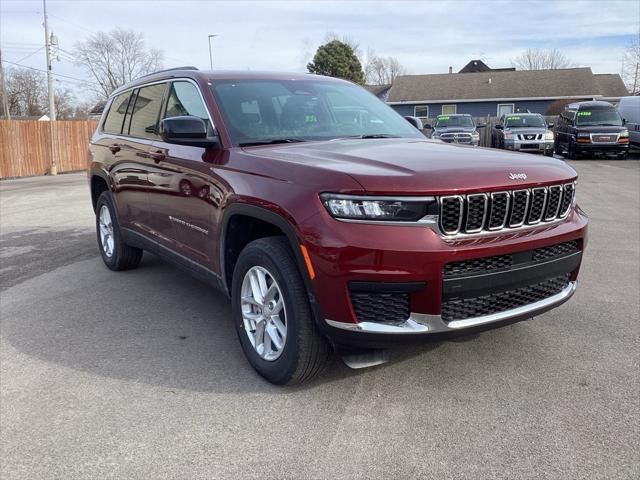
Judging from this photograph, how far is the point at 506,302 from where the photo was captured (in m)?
3.09

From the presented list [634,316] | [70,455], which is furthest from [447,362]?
[70,455]

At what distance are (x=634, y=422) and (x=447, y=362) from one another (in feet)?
3.55

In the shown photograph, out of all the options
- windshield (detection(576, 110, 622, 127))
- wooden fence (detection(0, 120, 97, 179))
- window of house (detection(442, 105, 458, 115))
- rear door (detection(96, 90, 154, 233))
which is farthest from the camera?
window of house (detection(442, 105, 458, 115))

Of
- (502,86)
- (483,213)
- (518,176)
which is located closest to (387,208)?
(483,213)

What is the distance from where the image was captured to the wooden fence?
768 inches

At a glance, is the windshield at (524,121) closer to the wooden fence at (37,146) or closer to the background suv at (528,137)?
the background suv at (528,137)

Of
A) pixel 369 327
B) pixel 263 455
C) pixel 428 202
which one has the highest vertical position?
pixel 428 202

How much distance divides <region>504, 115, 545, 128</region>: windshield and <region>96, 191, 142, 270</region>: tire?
19192 mm

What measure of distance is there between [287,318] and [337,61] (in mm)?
54677

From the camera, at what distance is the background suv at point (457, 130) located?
21953 mm

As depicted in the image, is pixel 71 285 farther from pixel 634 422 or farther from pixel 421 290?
pixel 634 422

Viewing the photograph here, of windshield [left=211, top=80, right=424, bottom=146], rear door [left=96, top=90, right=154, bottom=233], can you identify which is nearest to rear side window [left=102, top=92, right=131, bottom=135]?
rear door [left=96, top=90, right=154, bottom=233]

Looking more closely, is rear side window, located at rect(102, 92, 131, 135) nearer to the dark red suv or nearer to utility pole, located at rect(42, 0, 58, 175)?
the dark red suv

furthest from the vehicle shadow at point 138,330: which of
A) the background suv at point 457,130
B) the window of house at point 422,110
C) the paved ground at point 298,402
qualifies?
the window of house at point 422,110
